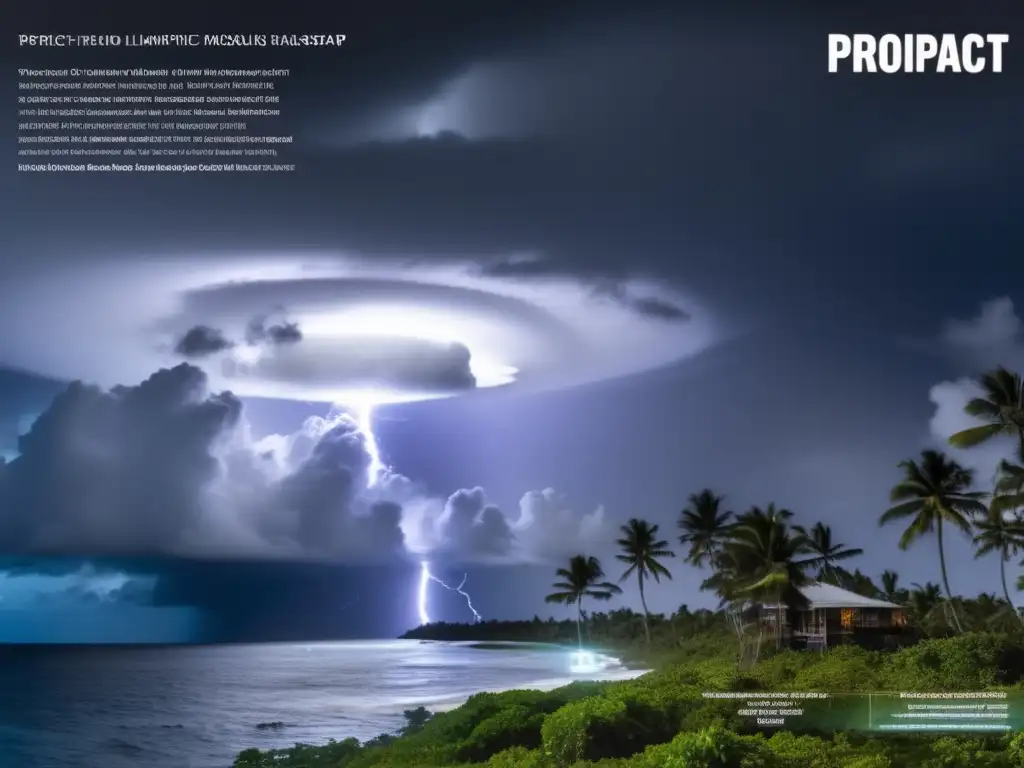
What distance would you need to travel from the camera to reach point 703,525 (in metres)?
5.72

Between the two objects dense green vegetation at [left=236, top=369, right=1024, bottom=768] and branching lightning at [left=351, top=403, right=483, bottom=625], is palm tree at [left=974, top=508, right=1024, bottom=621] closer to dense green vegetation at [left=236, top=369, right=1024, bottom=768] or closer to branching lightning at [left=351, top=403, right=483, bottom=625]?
dense green vegetation at [left=236, top=369, right=1024, bottom=768]

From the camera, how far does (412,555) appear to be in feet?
19.1

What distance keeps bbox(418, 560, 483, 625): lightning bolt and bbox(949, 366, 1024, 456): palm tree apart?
2.33 metres

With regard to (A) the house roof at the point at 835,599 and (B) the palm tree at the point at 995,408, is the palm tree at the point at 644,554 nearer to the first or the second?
(A) the house roof at the point at 835,599

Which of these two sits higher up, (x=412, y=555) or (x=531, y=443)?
(x=531, y=443)

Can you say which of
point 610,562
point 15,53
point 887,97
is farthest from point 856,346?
point 15,53

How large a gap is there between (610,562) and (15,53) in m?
3.67

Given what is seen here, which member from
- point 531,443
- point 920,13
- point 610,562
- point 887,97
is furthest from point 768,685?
point 920,13

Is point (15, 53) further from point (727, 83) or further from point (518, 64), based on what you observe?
point (727, 83)

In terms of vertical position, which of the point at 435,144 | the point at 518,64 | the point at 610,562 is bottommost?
the point at 610,562

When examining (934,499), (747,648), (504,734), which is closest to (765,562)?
(747,648)

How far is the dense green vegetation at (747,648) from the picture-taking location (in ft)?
18.2

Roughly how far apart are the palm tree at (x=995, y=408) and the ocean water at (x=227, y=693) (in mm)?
1929

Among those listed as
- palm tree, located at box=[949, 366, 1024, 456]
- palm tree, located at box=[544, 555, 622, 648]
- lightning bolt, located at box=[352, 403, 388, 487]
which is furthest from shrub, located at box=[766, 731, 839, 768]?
lightning bolt, located at box=[352, 403, 388, 487]
